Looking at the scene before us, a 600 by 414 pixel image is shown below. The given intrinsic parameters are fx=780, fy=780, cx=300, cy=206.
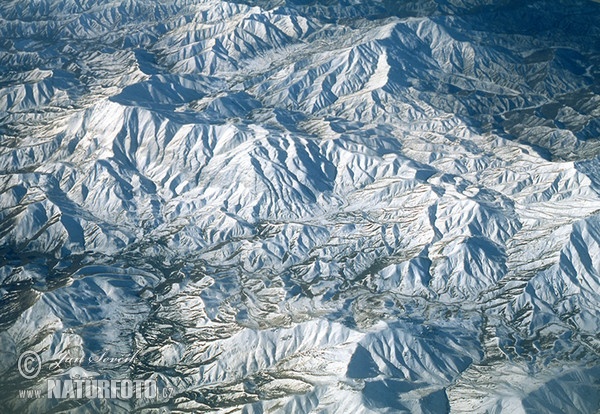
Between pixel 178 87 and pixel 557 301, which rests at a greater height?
pixel 178 87

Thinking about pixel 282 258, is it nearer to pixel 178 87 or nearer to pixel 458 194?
pixel 458 194

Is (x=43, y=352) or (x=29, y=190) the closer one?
(x=43, y=352)

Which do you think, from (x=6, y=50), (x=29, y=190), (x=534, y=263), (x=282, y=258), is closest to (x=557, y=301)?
(x=534, y=263)

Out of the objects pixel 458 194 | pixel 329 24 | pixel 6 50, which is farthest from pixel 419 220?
pixel 6 50

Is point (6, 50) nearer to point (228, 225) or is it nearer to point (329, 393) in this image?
point (228, 225)

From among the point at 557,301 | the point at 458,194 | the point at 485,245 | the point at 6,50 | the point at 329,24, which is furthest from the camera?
the point at 329,24

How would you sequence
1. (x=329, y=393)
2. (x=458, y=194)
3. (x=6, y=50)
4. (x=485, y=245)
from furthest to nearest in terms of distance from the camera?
(x=6, y=50), (x=458, y=194), (x=485, y=245), (x=329, y=393)
